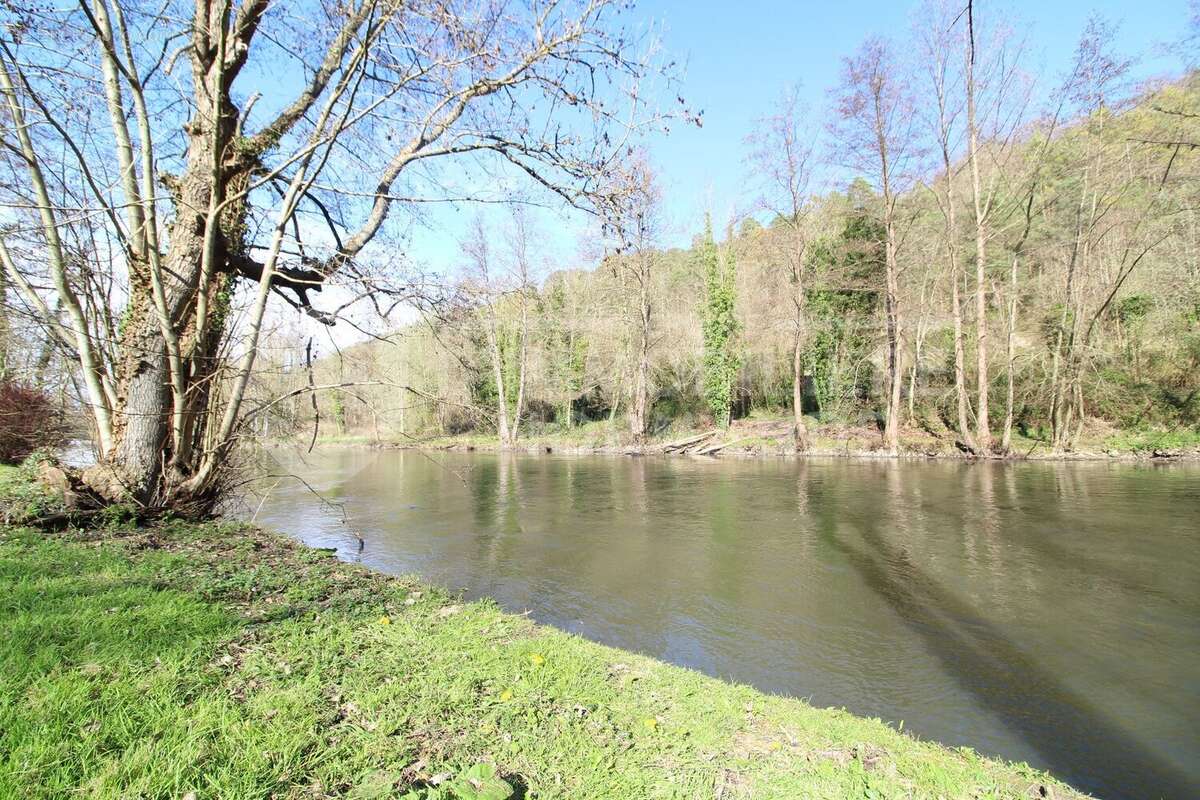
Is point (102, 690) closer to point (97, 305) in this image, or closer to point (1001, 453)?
point (97, 305)

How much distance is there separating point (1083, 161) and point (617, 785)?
81.8 feet

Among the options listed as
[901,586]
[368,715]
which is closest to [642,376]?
[901,586]

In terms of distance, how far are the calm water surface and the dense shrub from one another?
3.79m

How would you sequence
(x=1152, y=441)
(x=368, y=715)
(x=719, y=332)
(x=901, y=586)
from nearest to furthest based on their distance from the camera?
(x=368, y=715) → (x=901, y=586) → (x=1152, y=441) → (x=719, y=332)

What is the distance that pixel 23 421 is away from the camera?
36.4 ft

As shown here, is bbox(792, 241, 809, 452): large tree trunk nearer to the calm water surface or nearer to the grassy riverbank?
the calm water surface

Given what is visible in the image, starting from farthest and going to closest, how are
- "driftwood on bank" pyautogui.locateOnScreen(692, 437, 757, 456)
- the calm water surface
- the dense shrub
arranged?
"driftwood on bank" pyautogui.locateOnScreen(692, 437, 757, 456)
the dense shrub
the calm water surface

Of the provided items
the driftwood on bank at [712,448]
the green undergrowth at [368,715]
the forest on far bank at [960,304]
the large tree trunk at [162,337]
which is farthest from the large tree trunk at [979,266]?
the large tree trunk at [162,337]

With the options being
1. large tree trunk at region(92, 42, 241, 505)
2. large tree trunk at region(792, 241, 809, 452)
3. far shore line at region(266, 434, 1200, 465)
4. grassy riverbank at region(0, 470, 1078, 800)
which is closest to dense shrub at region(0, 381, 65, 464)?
large tree trunk at region(92, 42, 241, 505)

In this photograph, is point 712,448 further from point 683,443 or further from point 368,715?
point 368,715

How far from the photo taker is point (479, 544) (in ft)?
30.3

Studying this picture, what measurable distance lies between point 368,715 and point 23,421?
535 inches

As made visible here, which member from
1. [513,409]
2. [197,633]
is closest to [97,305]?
[197,633]

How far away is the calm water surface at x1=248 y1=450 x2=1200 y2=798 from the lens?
4043mm
